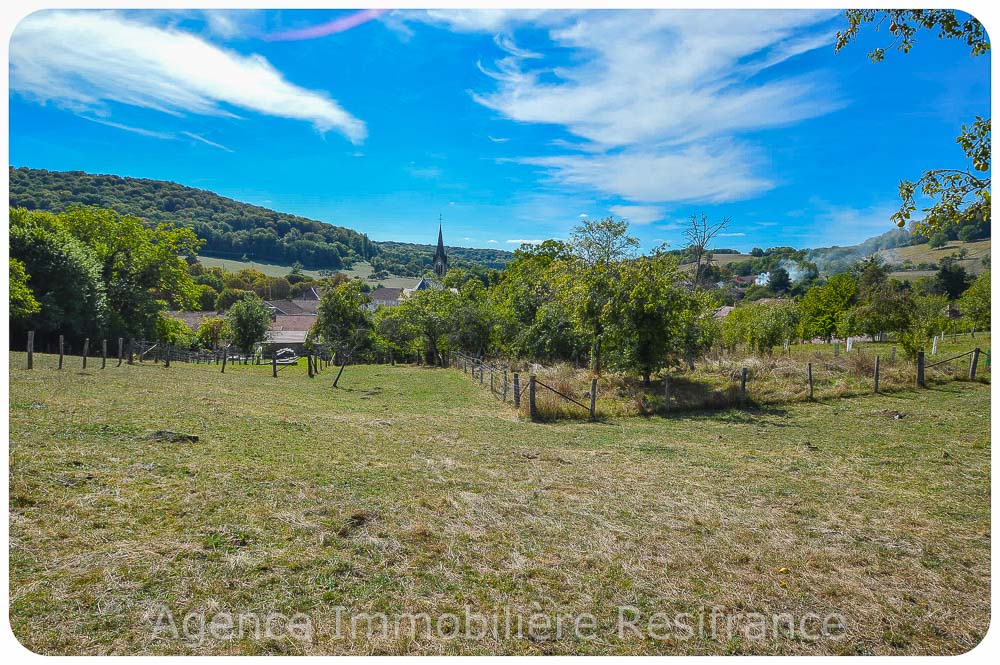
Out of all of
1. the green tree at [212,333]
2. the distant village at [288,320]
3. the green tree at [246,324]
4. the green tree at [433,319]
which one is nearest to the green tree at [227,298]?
the distant village at [288,320]

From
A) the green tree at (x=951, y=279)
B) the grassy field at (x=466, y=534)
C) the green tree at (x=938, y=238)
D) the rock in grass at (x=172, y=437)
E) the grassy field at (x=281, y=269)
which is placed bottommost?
the grassy field at (x=466, y=534)

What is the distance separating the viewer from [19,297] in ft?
69.5

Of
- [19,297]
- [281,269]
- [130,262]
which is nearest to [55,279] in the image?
[19,297]

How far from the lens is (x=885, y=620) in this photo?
3.30 metres

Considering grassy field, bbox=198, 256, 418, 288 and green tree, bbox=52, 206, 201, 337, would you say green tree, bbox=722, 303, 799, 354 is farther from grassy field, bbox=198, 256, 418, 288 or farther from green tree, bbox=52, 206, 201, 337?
grassy field, bbox=198, 256, 418, 288

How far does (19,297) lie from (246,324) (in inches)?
993

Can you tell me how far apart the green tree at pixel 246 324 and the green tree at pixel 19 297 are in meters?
21.6

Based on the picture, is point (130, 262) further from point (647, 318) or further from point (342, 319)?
point (647, 318)

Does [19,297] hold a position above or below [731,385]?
above

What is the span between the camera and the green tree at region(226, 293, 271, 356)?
45.8 meters

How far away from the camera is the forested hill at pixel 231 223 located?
41.6m

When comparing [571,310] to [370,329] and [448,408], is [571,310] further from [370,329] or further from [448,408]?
[370,329]

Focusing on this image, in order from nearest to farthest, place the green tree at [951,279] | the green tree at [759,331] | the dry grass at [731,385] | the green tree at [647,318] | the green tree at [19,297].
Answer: the dry grass at [731,385] → the green tree at [647,318] → the green tree at [19,297] → the green tree at [759,331] → the green tree at [951,279]

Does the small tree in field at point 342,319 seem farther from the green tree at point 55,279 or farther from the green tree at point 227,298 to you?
the green tree at point 227,298
